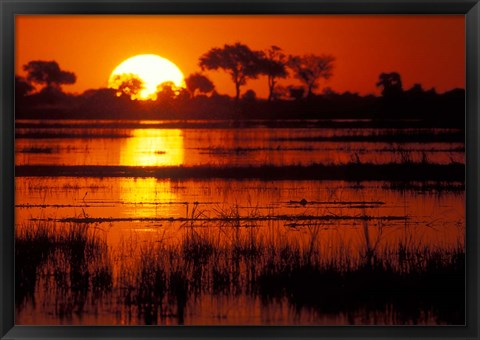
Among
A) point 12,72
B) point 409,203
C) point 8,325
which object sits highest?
point 12,72

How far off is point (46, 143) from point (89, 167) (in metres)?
0.71

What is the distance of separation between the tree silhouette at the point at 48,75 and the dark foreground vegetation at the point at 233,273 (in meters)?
0.88

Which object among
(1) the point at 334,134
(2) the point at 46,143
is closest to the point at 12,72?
(2) the point at 46,143

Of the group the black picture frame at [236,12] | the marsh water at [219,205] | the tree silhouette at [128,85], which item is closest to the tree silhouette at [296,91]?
the marsh water at [219,205]

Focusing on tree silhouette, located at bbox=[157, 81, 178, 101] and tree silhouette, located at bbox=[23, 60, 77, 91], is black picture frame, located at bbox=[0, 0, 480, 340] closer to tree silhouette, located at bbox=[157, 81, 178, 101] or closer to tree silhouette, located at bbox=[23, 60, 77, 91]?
tree silhouette, located at bbox=[23, 60, 77, 91]

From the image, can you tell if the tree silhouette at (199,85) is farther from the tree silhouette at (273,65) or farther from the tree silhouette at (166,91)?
the tree silhouette at (273,65)

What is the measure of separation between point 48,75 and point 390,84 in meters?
2.15

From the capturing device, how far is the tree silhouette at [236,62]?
7.33 meters

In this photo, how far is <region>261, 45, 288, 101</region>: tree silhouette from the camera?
747cm

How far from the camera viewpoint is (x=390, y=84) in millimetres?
7543

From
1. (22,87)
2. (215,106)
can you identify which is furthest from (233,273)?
(22,87)

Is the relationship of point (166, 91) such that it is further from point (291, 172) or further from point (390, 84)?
point (390, 84)

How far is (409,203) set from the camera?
7.45 metres

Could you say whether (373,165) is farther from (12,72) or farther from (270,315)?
(12,72)
